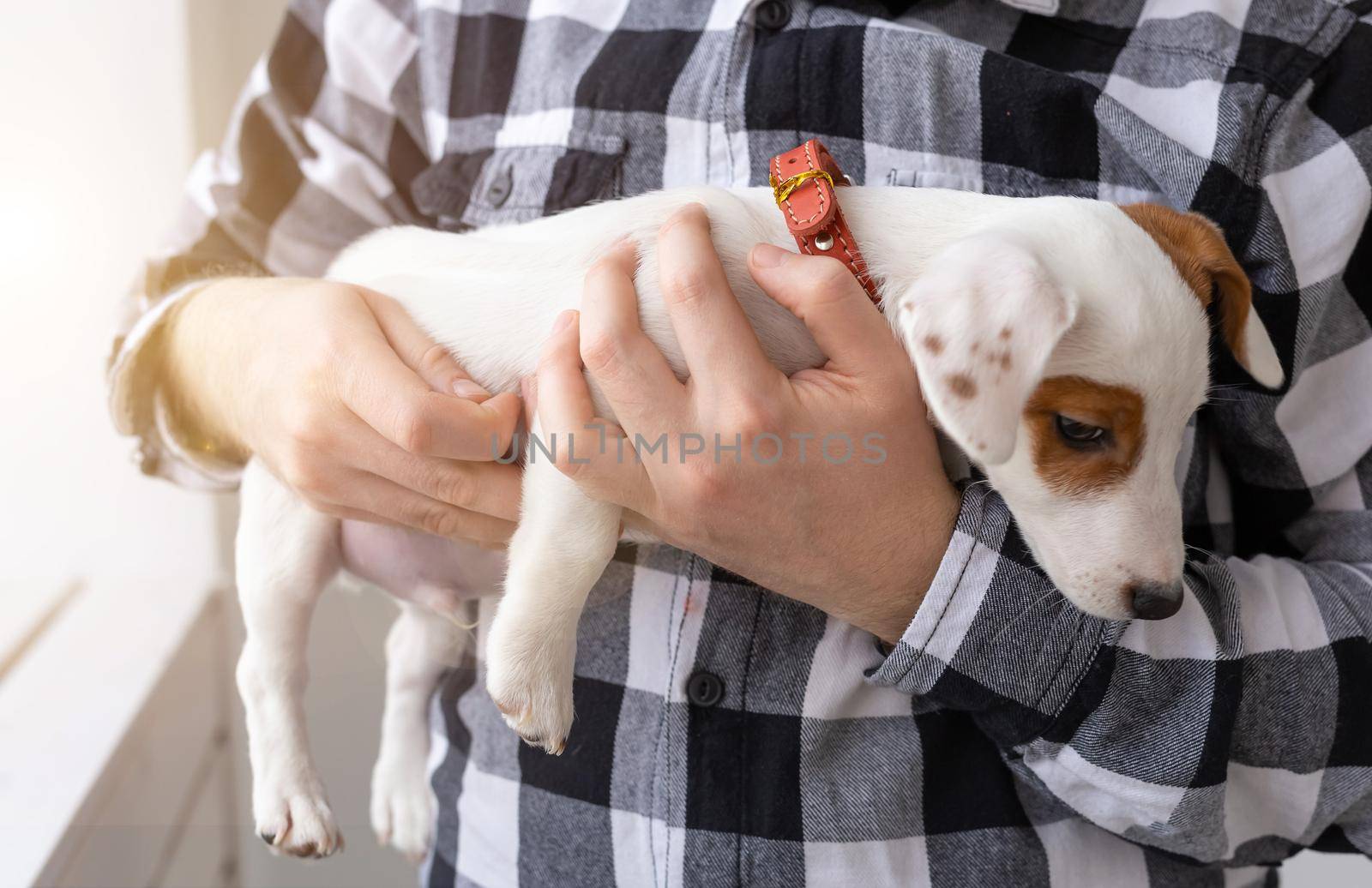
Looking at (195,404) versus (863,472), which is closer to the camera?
(863,472)

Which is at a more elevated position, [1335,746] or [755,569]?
[755,569]

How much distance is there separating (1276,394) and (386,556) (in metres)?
0.94

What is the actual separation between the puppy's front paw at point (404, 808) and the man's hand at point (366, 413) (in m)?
0.33

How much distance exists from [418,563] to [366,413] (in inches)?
9.0

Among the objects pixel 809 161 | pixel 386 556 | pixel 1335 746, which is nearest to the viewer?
pixel 809 161

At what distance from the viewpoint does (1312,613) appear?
35.1 inches

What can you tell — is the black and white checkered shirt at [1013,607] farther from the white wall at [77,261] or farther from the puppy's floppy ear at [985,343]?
the white wall at [77,261]

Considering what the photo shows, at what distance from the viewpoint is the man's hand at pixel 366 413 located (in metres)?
0.81

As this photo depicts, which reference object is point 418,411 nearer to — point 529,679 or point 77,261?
point 529,679

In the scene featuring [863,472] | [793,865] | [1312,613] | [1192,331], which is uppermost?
[1192,331]

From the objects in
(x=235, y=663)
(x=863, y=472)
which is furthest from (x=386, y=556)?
(x=863, y=472)

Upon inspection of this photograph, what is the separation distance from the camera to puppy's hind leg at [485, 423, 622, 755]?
80 cm

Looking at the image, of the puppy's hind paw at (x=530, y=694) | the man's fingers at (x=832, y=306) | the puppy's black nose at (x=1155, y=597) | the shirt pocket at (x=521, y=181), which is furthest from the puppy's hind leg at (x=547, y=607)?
the puppy's black nose at (x=1155, y=597)

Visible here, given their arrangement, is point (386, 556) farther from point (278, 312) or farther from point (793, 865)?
point (793, 865)
